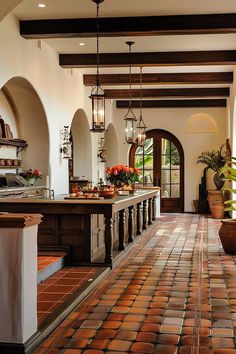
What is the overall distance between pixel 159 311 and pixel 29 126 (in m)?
5.94

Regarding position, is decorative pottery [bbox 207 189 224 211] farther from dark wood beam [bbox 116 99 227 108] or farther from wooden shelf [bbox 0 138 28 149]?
wooden shelf [bbox 0 138 28 149]

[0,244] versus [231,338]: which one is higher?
[0,244]

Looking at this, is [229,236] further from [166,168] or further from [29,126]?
[166,168]

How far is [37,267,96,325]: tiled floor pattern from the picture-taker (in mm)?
4217

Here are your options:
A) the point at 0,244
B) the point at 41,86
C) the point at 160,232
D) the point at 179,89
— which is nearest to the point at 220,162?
the point at 179,89

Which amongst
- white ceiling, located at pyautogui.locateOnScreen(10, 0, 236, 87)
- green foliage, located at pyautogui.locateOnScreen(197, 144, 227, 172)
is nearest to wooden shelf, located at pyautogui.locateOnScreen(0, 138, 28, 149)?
white ceiling, located at pyautogui.locateOnScreen(10, 0, 236, 87)

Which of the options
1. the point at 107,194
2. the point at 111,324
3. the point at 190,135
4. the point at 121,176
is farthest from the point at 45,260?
the point at 190,135

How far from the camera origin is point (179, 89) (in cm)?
1387

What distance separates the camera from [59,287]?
496 cm

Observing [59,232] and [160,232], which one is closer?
[59,232]

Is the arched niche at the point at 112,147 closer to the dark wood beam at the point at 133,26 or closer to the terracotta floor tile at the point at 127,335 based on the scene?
the dark wood beam at the point at 133,26

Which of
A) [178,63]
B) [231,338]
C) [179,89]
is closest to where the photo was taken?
[231,338]

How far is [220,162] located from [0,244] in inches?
453

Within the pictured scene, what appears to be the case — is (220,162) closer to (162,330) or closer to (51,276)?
(51,276)
